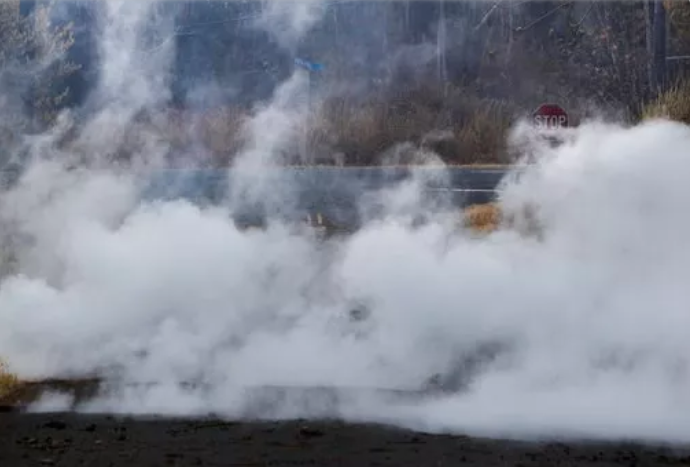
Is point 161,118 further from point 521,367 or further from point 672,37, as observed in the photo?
point 672,37

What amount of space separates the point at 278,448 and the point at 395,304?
223 cm

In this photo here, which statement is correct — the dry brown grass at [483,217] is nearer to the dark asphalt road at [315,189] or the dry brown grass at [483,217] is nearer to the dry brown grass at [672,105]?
the dark asphalt road at [315,189]

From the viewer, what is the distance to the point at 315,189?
13172 millimetres

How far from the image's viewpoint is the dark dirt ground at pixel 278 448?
5930mm

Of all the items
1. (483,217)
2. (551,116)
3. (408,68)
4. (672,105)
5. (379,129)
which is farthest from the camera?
(408,68)

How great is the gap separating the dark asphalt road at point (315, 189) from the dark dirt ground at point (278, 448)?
414 centimetres

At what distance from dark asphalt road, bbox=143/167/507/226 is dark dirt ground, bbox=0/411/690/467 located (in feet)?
13.6

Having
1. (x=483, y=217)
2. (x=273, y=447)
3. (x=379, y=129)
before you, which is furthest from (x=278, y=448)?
(x=379, y=129)

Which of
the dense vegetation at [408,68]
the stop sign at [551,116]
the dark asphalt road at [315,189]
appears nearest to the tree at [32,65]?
the dense vegetation at [408,68]

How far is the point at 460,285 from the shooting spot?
8.00 metres

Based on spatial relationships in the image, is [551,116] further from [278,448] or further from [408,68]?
[278,448]

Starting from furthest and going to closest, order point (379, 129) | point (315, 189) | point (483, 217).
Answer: point (379, 129) → point (315, 189) → point (483, 217)

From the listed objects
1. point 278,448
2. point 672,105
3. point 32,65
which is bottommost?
point 278,448

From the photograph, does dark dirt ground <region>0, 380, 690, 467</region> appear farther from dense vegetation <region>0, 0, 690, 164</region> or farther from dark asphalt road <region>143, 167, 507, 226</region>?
dense vegetation <region>0, 0, 690, 164</region>
